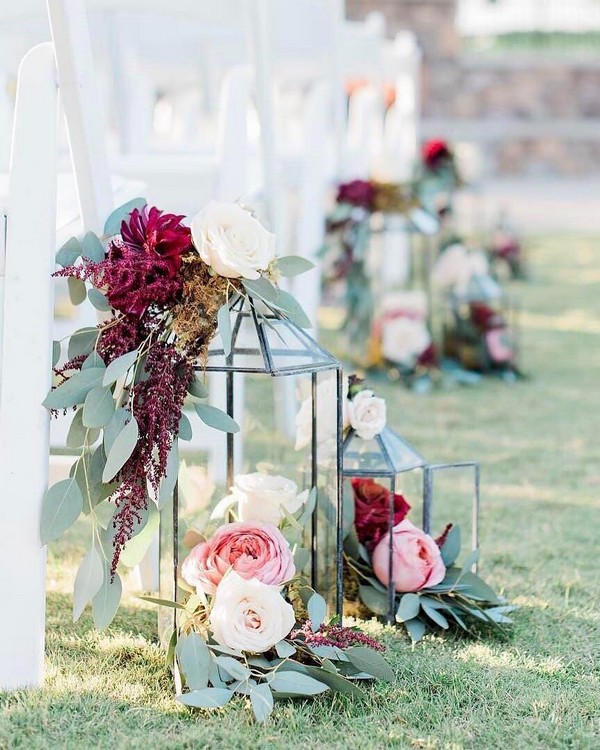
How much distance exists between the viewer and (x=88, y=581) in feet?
4.25

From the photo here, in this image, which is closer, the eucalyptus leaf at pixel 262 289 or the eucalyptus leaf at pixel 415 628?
the eucalyptus leaf at pixel 262 289

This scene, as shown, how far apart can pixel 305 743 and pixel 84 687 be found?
280mm

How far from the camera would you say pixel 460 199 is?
7.98 meters

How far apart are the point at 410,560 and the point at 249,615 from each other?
0.98 ft

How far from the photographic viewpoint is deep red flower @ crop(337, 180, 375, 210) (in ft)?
9.96

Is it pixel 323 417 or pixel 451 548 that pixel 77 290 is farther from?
pixel 451 548

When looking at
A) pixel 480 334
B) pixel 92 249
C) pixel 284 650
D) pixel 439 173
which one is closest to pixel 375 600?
pixel 284 650

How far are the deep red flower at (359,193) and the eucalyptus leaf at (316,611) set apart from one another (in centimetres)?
186

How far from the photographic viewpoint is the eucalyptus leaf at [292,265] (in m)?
1.34

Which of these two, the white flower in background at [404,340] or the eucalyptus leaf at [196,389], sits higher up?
the white flower in background at [404,340]

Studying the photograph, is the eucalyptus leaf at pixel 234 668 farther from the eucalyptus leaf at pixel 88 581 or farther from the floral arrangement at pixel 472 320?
the floral arrangement at pixel 472 320

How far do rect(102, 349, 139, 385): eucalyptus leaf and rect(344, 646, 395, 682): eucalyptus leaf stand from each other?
40 centimetres

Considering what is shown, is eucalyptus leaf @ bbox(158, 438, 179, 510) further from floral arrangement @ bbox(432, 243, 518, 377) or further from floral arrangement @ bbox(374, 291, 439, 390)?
floral arrangement @ bbox(432, 243, 518, 377)

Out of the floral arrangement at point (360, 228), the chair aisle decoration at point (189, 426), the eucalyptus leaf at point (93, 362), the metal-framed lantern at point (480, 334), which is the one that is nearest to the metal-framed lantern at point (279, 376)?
the chair aisle decoration at point (189, 426)
